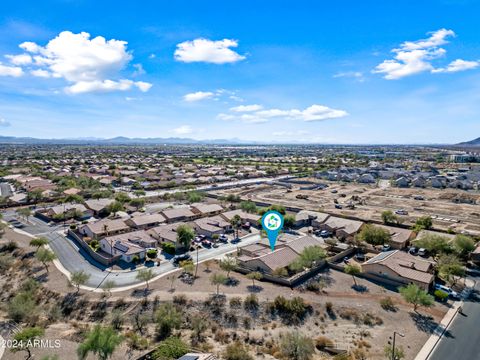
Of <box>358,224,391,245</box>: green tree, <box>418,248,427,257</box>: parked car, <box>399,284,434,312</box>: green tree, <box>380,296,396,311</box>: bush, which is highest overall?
<box>358,224,391,245</box>: green tree

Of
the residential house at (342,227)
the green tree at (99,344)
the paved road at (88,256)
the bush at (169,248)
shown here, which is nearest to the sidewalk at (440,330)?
the residential house at (342,227)

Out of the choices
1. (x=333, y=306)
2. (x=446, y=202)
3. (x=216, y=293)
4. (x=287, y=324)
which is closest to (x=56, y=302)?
(x=216, y=293)

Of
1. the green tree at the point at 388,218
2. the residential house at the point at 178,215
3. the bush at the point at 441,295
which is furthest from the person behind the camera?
the residential house at the point at 178,215

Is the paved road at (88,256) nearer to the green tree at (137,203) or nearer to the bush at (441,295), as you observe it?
the green tree at (137,203)

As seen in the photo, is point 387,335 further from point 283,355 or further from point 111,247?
point 111,247

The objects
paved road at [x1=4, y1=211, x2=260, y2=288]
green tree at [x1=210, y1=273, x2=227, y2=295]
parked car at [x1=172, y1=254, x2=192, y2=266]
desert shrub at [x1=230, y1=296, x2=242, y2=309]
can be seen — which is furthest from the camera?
parked car at [x1=172, y1=254, x2=192, y2=266]

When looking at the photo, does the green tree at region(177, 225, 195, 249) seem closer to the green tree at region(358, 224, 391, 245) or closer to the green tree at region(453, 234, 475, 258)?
the green tree at region(358, 224, 391, 245)

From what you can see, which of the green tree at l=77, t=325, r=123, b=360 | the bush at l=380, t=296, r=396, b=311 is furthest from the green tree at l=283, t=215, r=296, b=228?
the green tree at l=77, t=325, r=123, b=360
